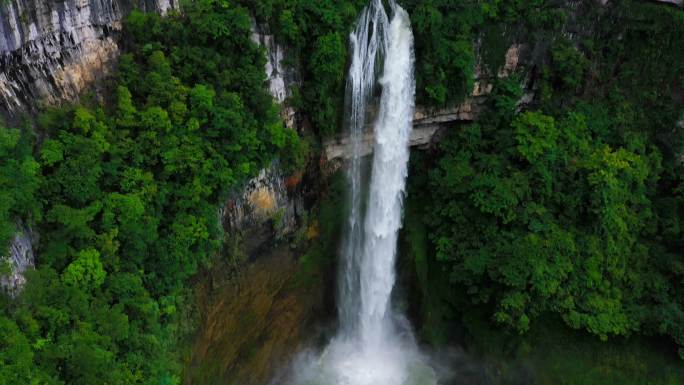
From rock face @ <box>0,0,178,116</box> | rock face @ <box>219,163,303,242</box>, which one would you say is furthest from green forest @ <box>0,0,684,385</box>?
rock face @ <box>219,163,303,242</box>

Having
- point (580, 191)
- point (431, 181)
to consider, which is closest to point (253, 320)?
A: point (431, 181)

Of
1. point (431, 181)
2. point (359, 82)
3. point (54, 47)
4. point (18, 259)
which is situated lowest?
point (431, 181)

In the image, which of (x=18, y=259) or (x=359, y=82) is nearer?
(x=18, y=259)

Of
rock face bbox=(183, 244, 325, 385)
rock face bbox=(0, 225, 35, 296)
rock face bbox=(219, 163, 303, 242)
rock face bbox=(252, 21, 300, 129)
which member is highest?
rock face bbox=(252, 21, 300, 129)

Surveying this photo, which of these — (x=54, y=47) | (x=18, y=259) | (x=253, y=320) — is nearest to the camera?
(x=18, y=259)

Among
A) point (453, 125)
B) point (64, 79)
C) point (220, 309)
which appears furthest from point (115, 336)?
point (453, 125)

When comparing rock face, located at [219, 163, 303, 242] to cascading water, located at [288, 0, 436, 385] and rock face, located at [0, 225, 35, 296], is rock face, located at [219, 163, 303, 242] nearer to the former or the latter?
cascading water, located at [288, 0, 436, 385]

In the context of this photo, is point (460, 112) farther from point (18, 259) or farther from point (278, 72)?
point (18, 259)

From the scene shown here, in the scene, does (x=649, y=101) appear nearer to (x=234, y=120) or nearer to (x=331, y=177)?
(x=331, y=177)
